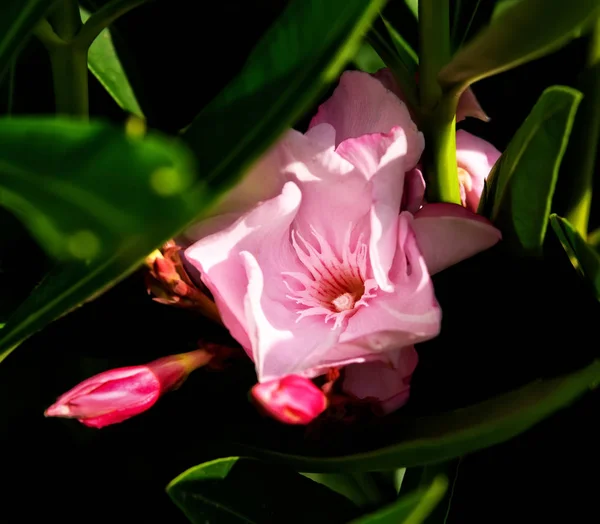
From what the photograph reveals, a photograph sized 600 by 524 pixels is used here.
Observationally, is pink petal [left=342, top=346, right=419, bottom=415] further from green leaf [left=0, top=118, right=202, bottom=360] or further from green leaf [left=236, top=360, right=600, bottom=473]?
green leaf [left=0, top=118, right=202, bottom=360]

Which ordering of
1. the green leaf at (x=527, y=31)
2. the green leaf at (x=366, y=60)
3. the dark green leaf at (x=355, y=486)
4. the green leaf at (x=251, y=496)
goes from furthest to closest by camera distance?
the green leaf at (x=366, y=60), the dark green leaf at (x=355, y=486), the green leaf at (x=251, y=496), the green leaf at (x=527, y=31)

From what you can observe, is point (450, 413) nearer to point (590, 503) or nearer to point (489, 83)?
point (590, 503)

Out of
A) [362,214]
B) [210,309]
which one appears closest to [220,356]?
[210,309]

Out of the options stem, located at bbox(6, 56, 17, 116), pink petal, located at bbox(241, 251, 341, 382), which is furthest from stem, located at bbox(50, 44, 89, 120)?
pink petal, located at bbox(241, 251, 341, 382)

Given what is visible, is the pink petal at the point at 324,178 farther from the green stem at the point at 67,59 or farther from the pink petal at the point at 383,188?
the green stem at the point at 67,59

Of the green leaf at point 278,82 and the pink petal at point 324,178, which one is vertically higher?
the green leaf at point 278,82

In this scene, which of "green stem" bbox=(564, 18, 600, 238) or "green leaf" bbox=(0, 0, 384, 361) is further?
"green stem" bbox=(564, 18, 600, 238)

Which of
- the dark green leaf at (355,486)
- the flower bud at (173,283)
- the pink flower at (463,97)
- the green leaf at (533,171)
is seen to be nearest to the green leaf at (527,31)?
the green leaf at (533,171)

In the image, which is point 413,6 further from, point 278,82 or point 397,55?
point 278,82
